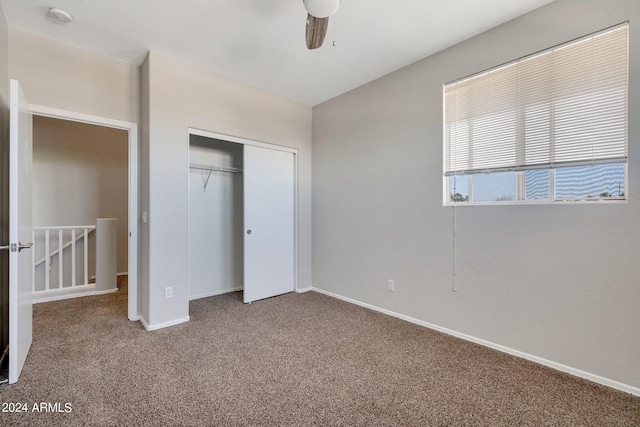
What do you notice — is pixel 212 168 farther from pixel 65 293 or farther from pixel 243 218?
pixel 65 293

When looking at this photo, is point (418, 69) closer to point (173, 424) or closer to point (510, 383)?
point (510, 383)

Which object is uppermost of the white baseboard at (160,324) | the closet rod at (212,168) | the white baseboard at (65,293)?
the closet rod at (212,168)

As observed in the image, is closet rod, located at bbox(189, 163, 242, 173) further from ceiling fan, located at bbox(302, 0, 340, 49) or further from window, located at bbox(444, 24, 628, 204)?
window, located at bbox(444, 24, 628, 204)

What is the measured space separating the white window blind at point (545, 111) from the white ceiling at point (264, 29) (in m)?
0.46

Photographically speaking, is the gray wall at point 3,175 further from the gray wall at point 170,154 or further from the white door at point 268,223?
the white door at point 268,223

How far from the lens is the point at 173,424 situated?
153cm

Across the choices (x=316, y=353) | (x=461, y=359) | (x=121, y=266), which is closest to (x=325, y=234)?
(x=316, y=353)

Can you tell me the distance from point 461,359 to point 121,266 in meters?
5.50

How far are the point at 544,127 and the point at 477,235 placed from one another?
1.00m

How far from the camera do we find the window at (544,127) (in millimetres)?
1923

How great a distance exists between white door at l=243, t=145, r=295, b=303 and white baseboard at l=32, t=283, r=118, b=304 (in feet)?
7.38

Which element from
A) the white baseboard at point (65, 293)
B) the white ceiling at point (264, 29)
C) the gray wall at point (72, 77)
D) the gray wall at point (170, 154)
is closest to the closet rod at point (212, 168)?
the gray wall at point (170, 154)

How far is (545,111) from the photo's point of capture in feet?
7.20

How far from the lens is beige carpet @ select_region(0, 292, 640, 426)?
1607mm
